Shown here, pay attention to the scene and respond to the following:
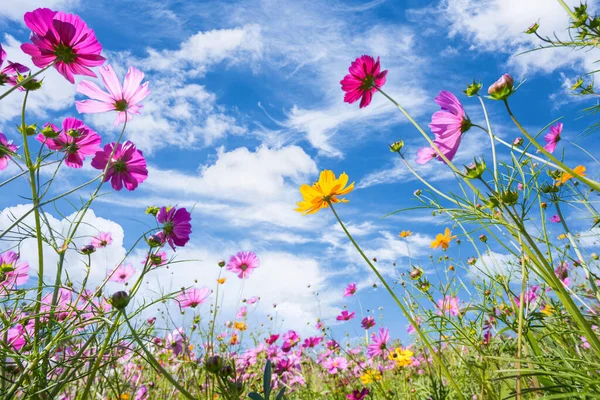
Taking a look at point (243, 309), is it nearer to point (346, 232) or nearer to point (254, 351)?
point (254, 351)

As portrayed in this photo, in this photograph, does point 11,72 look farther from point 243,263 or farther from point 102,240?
point 243,263

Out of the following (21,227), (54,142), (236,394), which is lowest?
(236,394)

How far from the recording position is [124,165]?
1248 mm

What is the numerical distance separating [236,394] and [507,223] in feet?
1.97

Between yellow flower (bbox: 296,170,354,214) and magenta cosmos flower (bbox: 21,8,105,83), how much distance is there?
0.64 meters

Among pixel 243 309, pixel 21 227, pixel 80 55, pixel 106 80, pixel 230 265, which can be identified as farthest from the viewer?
pixel 243 309

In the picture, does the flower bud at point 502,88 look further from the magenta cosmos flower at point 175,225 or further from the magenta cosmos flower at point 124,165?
the magenta cosmos flower at point 124,165

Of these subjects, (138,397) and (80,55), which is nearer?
(80,55)

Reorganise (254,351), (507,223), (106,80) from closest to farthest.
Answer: (507,223)
(106,80)
(254,351)

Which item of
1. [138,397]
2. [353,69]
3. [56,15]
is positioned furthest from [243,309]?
[56,15]

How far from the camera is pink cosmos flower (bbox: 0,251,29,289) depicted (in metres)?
1.22

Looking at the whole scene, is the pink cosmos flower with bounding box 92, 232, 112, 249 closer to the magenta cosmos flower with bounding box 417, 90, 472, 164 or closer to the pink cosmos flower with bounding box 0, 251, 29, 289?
the pink cosmos flower with bounding box 0, 251, 29, 289

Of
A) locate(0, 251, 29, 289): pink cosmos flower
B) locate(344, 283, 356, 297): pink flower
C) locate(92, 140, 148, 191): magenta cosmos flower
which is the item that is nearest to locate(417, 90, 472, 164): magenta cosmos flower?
locate(92, 140, 148, 191): magenta cosmos flower

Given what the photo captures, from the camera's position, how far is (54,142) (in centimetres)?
124
